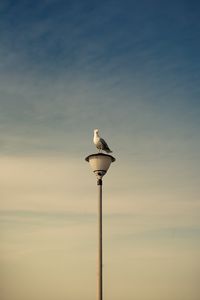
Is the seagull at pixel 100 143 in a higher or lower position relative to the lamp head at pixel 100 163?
higher

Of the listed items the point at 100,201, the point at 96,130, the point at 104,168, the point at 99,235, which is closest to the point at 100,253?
the point at 99,235

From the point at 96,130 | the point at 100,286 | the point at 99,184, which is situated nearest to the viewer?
the point at 100,286

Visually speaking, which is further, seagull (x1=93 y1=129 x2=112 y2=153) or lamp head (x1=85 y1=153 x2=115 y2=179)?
seagull (x1=93 y1=129 x2=112 y2=153)

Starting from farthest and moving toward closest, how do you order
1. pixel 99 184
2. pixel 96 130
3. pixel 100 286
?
pixel 96 130
pixel 99 184
pixel 100 286

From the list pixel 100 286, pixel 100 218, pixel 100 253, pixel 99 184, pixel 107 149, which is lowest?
pixel 100 286

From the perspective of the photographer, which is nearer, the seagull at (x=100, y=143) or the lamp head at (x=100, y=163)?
the lamp head at (x=100, y=163)

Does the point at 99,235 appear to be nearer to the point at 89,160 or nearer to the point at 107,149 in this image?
the point at 89,160

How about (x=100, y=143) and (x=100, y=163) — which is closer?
(x=100, y=163)

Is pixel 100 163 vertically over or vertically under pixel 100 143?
under

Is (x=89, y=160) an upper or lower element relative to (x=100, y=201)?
upper

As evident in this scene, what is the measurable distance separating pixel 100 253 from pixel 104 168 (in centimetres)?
241

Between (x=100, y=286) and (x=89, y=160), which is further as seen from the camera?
(x=89, y=160)

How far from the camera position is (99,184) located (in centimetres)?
1351

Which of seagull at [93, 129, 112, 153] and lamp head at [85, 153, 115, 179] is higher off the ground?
seagull at [93, 129, 112, 153]
